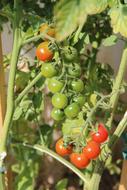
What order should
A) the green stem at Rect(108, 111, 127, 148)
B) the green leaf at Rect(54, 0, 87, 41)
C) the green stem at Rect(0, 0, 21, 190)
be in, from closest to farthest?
the green leaf at Rect(54, 0, 87, 41) → the green stem at Rect(0, 0, 21, 190) → the green stem at Rect(108, 111, 127, 148)

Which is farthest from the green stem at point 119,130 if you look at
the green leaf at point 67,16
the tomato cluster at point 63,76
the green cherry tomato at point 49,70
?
the green leaf at point 67,16

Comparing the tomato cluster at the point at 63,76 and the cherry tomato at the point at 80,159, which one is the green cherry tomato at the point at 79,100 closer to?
the tomato cluster at the point at 63,76

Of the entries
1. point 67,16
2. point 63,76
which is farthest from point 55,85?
point 67,16

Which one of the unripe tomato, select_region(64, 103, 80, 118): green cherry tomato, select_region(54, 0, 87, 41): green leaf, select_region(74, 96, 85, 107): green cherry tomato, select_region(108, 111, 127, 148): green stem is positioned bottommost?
select_region(108, 111, 127, 148): green stem

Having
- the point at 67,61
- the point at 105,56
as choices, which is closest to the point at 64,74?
the point at 67,61

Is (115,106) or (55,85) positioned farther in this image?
(115,106)

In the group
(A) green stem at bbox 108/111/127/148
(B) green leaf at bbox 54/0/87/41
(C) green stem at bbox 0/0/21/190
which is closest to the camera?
(B) green leaf at bbox 54/0/87/41

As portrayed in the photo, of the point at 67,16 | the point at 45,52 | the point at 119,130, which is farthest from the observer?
the point at 119,130

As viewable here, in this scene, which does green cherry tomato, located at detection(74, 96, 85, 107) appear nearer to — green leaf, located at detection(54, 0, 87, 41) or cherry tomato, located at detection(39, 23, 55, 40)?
cherry tomato, located at detection(39, 23, 55, 40)

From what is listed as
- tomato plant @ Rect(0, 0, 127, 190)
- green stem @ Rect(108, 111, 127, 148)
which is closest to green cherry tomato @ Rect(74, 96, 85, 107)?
tomato plant @ Rect(0, 0, 127, 190)

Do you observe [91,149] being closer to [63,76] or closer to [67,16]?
[63,76]

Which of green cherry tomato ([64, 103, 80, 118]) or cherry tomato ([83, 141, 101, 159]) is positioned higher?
green cherry tomato ([64, 103, 80, 118])

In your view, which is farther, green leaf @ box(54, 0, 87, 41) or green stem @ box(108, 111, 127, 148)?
green stem @ box(108, 111, 127, 148)

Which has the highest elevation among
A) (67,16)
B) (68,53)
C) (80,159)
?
(67,16)
